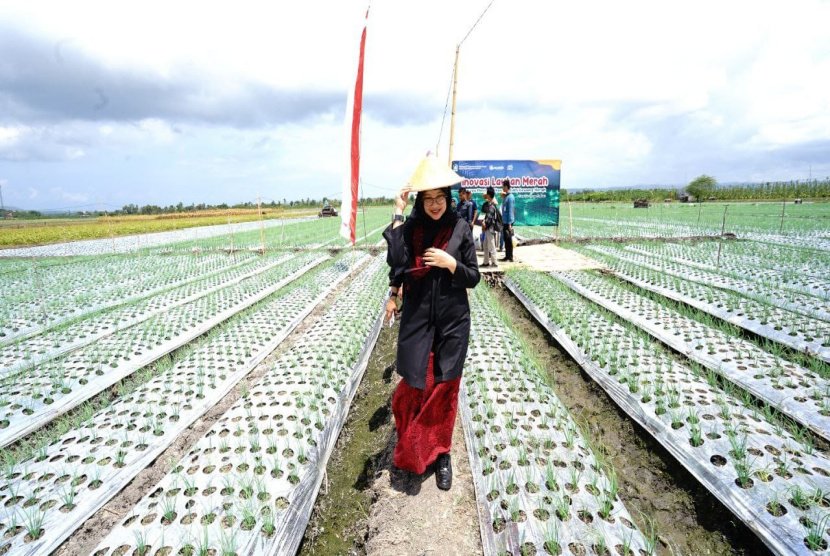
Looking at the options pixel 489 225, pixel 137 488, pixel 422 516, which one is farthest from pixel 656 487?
pixel 489 225

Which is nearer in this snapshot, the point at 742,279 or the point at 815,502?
the point at 815,502

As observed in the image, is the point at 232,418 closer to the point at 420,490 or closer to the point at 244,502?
the point at 244,502

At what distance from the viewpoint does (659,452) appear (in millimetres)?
2893

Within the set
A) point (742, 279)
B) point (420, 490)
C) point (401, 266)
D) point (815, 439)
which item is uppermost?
point (401, 266)

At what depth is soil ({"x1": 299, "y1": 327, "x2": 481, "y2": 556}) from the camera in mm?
2150

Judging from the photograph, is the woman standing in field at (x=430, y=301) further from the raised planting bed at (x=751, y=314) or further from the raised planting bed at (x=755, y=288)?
the raised planting bed at (x=755, y=288)

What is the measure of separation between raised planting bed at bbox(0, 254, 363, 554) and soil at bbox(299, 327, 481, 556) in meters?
1.20

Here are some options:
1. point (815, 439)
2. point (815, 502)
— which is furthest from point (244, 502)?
point (815, 439)

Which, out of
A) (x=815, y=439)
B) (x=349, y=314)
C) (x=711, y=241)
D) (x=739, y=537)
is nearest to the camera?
(x=739, y=537)

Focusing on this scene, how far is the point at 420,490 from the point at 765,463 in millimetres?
1926

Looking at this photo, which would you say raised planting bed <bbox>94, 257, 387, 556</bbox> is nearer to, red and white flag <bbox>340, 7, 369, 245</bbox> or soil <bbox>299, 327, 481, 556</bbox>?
soil <bbox>299, 327, 481, 556</bbox>

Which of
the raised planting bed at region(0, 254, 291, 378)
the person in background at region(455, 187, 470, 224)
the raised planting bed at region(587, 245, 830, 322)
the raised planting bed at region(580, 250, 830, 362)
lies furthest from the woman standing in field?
the person in background at region(455, 187, 470, 224)

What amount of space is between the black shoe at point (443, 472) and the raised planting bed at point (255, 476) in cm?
72

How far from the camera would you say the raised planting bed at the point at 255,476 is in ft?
6.51
